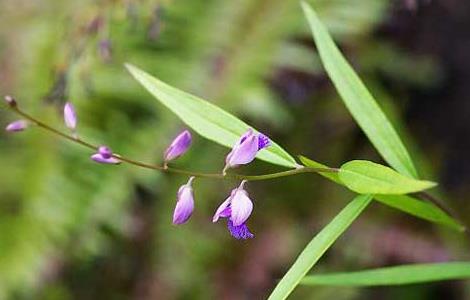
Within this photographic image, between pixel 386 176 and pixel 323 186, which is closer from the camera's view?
pixel 386 176

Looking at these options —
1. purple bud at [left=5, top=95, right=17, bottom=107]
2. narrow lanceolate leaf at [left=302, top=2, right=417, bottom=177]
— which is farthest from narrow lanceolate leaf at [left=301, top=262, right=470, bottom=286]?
purple bud at [left=5, top=95, right=17, bottom=107]

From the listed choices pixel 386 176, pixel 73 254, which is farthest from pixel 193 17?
pixel 386 176

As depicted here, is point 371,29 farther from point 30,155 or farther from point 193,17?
point 30,155

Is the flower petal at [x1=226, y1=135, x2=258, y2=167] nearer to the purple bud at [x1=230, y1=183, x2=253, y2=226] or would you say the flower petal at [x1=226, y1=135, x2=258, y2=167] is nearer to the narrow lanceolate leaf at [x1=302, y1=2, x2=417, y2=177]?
the purple bud at [x1=230, y1=183, x2=253, y2=226]

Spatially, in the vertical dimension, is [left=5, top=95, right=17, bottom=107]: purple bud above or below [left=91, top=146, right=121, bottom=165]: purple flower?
above

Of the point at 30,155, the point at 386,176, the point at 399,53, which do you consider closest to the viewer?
the point at 386,176

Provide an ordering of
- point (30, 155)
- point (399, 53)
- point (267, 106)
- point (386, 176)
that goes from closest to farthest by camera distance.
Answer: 1. point (386, 176)
2. point (267, 106)
3. point (30, 155)
4. point (399, 53)

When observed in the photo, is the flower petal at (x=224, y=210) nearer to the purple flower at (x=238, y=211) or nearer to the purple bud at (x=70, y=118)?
the purple flower at (x=238, y=211)
